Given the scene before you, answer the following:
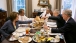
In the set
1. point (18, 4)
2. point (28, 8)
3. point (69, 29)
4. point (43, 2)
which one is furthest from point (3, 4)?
point (69, 29)

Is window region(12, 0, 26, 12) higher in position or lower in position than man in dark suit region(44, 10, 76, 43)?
higher

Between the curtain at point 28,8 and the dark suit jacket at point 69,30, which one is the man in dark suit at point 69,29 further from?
the curtain at point 28,8

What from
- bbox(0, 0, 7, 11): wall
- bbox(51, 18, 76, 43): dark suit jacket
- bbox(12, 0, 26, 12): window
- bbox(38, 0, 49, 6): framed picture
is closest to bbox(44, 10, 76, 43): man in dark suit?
bbox(51, 18, 76, 43): dark suit jacket

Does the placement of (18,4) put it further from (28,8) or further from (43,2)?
(43,2)

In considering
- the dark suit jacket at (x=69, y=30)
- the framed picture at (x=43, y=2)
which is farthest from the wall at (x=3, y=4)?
the dark suit jacket at (x=69, y=30)

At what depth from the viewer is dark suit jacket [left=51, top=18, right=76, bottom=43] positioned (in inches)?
85.3

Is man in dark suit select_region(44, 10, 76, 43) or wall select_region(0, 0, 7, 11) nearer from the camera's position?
man in dark suit select_region(44, 10, 76, 43)

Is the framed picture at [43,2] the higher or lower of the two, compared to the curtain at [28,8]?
higher

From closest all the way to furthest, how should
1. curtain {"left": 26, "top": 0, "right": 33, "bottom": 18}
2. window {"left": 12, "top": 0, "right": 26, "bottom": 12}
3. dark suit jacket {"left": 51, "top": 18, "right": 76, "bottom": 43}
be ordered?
1. dark suit jacket {"left": 51, "top": 18, "right": 76, "bottom": 43}
2. curtain {"left": 26, "top": 0, "right": 33, "bottom": 18}
3. window {"left": 12, "top": 0, "right": 26, "bottom": 12}

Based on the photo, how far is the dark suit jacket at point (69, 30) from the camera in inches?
85.3

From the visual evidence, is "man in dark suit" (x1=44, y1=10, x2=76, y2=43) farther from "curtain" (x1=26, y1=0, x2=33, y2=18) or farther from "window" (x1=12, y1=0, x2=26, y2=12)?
"window" (x1=12, y1=0, x2=26, y2=12)

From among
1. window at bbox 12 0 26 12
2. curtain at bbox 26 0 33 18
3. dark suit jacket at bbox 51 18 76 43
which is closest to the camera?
dark suit jacket at bbox 51 18 76 43

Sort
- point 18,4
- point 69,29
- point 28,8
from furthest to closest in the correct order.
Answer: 1. point 18,4
2. point 28,8
3. point 69,29

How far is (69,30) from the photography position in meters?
2.19
